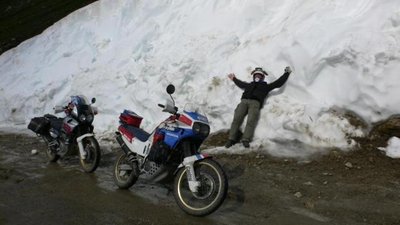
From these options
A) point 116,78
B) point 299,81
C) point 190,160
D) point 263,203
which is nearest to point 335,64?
point 299,81

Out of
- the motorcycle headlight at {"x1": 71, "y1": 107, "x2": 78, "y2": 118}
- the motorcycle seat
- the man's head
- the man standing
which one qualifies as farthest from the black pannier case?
the man's head

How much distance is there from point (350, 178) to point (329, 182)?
1.17 feet

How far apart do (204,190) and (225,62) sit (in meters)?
5.79

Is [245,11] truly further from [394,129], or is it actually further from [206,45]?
[394,129]

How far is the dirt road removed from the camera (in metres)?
6.21

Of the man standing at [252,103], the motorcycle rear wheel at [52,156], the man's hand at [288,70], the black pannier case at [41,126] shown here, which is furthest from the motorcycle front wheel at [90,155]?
the man's hand at [288,70]

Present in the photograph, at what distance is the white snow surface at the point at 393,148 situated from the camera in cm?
789

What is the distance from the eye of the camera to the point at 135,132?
788cm

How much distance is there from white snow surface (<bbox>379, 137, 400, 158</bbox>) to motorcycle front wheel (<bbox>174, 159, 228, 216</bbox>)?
3.39m

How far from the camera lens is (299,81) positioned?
31.9 ft

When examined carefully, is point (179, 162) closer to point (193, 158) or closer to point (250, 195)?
point (193, 158)

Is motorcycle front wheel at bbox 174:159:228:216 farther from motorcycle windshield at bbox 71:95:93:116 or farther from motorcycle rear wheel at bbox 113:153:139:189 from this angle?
motorcycle windshield at bbox 71:95:93:116

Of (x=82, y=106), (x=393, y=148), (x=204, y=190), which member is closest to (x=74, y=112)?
(x=82, y=106)

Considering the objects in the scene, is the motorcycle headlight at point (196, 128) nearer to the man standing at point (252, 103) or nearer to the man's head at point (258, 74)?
the man standing at point (252, 103)
